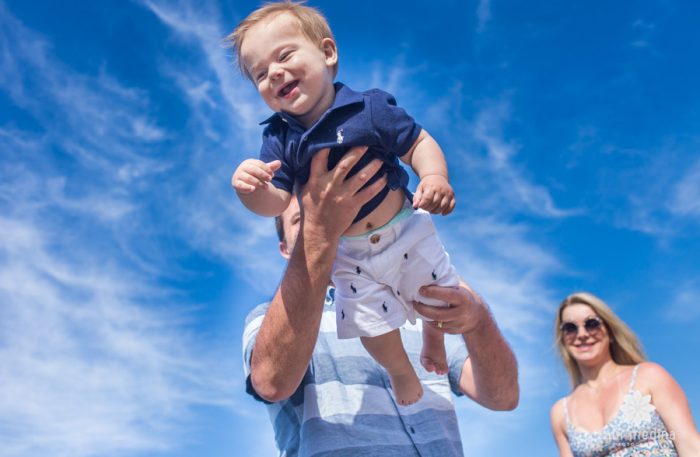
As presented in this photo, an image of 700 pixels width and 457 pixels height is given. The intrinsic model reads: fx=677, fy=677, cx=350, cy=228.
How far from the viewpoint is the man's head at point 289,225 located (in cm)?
534

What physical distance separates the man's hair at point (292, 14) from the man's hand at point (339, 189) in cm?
64

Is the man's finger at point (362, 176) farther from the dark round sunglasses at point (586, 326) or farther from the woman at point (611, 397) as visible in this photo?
the dark round sunglasses at point (586, 326)

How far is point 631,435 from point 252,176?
436 cm

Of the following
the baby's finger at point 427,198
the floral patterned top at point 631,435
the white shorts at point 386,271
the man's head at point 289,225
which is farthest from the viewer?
the floral patterned top at point 631,435

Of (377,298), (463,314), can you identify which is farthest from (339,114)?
(463,314)

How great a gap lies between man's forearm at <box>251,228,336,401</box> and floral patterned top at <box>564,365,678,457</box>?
3.27m

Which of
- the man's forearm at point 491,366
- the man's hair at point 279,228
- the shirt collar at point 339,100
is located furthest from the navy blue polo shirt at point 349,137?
the man's hair at point 279,228

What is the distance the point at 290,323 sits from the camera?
13.9 feet

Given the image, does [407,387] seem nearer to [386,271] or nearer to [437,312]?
[437,312]

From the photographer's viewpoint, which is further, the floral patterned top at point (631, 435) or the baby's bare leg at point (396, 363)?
the floral patterned top at point (631, 435)

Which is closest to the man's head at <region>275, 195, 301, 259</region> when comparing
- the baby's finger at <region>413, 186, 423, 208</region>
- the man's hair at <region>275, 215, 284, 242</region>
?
the man's hair at <region>275, 215, 284, 242</region>

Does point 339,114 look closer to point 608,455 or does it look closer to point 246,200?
point 246,200

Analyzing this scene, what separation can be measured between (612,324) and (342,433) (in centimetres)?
387

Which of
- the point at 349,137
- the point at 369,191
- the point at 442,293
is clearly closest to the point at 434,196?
the point at 369,191
